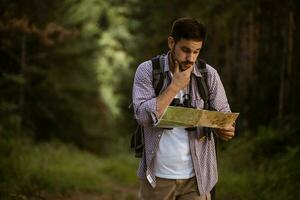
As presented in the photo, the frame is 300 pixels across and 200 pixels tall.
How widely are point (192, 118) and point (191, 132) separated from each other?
0.60 ft

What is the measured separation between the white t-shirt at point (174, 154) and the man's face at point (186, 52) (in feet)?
1.62

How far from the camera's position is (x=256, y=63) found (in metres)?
14.5

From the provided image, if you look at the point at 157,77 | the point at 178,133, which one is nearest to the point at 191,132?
the point at 178,133

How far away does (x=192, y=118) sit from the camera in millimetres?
4355

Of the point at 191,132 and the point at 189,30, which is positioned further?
the point at 191,132

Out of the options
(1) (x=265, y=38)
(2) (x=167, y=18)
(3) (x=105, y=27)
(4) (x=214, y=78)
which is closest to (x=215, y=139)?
(4) (x=214, y=78)

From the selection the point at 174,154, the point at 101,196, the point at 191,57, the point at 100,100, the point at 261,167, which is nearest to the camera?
the point at 191,57

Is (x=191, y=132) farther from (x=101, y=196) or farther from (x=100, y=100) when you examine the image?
(x=100, y=100)

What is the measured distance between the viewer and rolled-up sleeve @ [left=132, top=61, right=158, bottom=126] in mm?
4281

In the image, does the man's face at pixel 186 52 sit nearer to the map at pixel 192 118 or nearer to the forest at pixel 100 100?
the map at pixel 192 118

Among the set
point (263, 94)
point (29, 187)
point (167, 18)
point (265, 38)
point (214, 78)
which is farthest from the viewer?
point (167, 18)

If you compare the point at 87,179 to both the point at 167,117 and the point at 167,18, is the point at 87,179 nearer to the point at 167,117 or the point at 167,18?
the point at 167,18

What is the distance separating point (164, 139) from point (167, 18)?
46.3ft

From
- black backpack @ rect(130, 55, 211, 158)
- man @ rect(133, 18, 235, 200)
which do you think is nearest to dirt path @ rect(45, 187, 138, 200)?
black backpack @ rect(130, 55, 211, 158)
